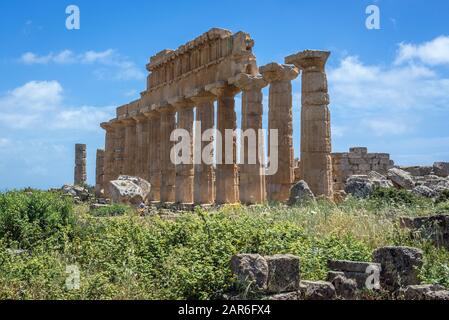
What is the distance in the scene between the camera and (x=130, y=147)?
132 ft

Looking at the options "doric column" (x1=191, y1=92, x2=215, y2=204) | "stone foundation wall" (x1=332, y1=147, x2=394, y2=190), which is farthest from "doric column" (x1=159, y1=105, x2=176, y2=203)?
"stone foundation wall" (x1=332, y1=147, x2=394, y2=190)

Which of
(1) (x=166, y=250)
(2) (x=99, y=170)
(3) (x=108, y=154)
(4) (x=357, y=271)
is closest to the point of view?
(4) (x=357, y=271)

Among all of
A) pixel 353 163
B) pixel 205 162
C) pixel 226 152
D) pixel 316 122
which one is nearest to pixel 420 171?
pixel 353 163

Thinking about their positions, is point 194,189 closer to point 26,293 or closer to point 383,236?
point 383,236

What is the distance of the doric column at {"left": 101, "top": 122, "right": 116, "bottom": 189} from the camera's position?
140 ft

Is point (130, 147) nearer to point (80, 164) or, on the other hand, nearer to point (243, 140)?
point (80, 164)

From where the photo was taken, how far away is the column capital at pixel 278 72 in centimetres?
2214

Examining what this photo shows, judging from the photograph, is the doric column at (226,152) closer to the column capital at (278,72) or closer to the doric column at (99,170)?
the column capital at (278,72)

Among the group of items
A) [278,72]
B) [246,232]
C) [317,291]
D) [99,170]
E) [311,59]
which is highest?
[278,72]

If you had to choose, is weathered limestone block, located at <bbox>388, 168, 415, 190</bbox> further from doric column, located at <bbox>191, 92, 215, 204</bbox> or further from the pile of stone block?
the pile of stone block

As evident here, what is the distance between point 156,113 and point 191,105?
18.5ft

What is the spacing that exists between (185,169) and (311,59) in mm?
12890
